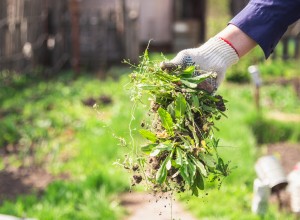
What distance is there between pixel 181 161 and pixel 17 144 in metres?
5.00

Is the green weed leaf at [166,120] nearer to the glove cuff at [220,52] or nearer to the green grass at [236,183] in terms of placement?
the glove cuff at [220,52]

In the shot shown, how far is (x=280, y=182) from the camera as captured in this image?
5.33 meters

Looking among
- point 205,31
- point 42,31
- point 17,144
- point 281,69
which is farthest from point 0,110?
point 205,31

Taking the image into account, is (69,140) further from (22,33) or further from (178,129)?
(22,33)

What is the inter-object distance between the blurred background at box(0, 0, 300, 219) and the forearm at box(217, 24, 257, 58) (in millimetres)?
558

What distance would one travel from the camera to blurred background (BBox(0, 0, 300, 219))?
5.62m

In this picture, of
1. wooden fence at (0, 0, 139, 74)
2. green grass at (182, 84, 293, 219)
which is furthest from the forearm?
wooden fence at (0, 0, 139, 74)

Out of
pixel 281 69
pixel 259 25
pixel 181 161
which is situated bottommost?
pixel 281 69

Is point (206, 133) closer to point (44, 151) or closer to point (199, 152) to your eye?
point (199, 152)

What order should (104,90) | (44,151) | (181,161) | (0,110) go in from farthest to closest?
(104,90) < (0,110) < (44,151) < (181,161)

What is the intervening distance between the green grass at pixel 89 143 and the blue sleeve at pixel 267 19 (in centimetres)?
50

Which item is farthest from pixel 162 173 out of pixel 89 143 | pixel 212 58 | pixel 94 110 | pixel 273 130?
pixel 273 130

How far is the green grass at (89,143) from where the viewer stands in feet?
17.6

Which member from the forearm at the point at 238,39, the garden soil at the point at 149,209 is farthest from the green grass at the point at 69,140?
the forearm at the point at 238,39
